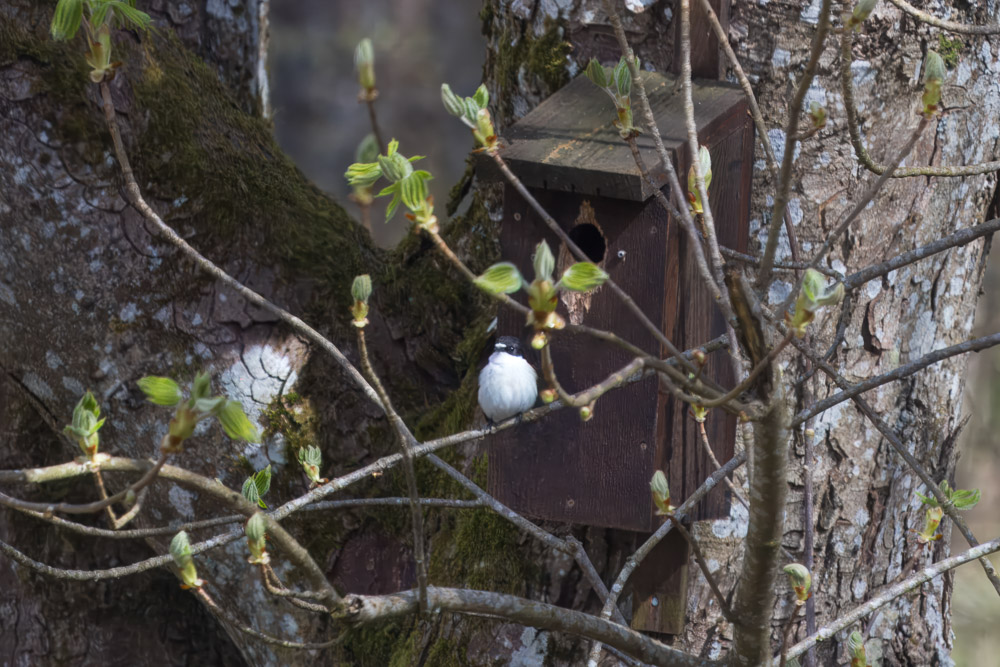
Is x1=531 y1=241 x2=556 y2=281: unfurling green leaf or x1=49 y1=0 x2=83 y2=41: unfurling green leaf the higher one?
x1=49 y1=0 x2=83 y2=41: unfurling green leaf

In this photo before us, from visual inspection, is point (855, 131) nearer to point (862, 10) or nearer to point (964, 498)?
point (862, 10)

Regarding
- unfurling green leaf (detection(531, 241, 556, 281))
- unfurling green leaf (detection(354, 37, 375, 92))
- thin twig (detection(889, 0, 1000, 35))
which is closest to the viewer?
unfurling green leaf (detection(531, 241, 556, 281))

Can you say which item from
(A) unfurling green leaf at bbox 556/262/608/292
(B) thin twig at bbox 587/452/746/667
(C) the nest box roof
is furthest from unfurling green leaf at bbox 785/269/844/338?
(C) the nest box roof

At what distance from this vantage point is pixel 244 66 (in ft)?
10.3

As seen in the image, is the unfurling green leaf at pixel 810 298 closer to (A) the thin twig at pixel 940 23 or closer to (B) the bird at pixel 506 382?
(A) the thin twig at pixel 940 23

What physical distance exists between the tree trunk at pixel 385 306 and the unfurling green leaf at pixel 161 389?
1.41 metres

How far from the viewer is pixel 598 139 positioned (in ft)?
6.95

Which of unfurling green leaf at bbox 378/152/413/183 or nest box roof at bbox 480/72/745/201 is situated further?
nest box roof at bbox 480/72/745/201

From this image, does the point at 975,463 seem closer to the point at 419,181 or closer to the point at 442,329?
the point at 442,329

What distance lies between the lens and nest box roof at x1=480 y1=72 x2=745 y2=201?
2.02 meters

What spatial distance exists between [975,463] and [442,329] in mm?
4503

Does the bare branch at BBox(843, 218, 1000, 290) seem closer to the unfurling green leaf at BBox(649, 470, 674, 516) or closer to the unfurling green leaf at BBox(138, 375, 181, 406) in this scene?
the unfurling green leaf at BBox(649, 470, 674, 516)

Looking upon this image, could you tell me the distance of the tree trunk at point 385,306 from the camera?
238cm

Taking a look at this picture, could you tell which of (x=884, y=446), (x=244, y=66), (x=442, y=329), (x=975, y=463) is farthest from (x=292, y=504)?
(x=975, y=463)
